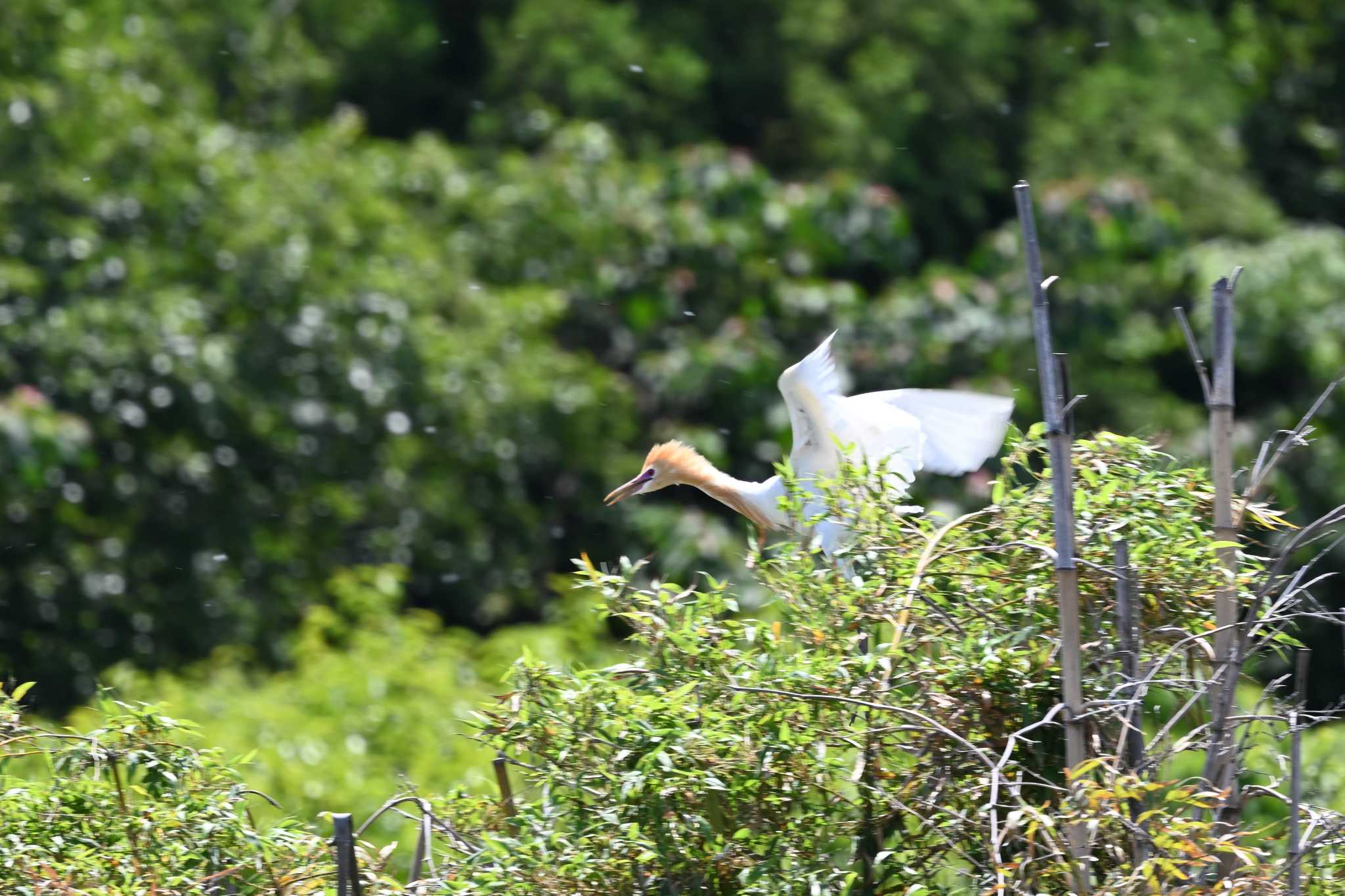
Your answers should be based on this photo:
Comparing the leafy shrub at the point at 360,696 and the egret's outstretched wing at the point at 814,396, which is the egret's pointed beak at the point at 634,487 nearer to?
the egret's outstretched wing at the point at 814,396

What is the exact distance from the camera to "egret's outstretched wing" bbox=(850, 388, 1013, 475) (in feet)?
9.20

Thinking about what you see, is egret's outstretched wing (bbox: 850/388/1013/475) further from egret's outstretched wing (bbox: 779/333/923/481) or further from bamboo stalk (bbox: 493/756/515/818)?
bamboo stalk (bbox: 493/756/515/818)

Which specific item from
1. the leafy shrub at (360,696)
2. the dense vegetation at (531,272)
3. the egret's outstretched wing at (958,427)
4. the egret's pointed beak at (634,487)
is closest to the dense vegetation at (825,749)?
the egret's outstretched wing at (958,427)

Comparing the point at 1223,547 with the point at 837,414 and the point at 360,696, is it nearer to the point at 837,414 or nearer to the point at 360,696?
the point at 837,414

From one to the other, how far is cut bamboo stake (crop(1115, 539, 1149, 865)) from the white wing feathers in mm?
1015

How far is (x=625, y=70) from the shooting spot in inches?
353

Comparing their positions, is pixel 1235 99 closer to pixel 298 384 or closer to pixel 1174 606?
pixel 298 384

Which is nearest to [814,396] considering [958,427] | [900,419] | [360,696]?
[900,419]

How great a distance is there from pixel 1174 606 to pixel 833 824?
493 millimetres

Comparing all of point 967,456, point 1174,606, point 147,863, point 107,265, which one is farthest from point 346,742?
point 1174,606

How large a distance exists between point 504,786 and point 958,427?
1.22 m

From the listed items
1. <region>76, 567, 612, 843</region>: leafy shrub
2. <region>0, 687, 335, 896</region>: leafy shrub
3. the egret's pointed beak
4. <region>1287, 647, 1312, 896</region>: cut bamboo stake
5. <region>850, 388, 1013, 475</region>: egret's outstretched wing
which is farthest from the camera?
<region>76, 567, 612, 843</region>: leafy shrub

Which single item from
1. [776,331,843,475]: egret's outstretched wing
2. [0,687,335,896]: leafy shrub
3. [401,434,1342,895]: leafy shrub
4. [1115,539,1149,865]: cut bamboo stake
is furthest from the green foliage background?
[1115,539,1149,865]: cut bamboo stake

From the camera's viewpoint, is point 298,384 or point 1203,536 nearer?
point 1203,536
